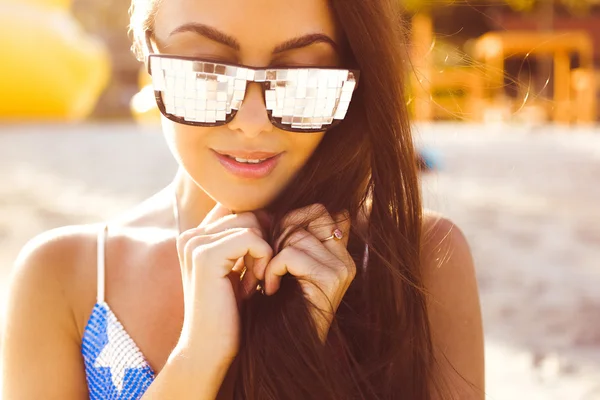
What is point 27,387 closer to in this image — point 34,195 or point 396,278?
point 396,278

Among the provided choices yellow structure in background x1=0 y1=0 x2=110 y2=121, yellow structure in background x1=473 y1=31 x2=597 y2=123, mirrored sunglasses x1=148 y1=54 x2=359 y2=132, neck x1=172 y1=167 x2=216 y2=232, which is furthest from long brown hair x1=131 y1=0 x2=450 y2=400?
yellow structure in background x1=0 y1=0 x2=110 y2=121

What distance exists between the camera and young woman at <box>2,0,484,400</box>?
1.50 m

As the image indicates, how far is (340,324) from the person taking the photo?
166 centimetres

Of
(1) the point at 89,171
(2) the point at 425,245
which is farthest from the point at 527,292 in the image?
(1) the point at 89,171

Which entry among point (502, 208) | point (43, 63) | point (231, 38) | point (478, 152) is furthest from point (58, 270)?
point (43, 63)

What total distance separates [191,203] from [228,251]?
0.47m

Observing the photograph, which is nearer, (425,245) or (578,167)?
(425,245)

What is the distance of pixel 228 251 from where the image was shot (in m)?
1.50

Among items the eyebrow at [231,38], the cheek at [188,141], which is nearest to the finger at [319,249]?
the cheek at [188,141]

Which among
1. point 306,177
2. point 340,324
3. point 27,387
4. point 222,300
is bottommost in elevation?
point 27,387

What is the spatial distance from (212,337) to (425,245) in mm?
560

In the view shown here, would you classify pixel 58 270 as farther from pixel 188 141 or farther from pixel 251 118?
pixel 251 118

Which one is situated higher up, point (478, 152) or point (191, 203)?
point (191, 203)

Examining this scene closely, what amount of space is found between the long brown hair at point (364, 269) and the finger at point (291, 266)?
38 mm
